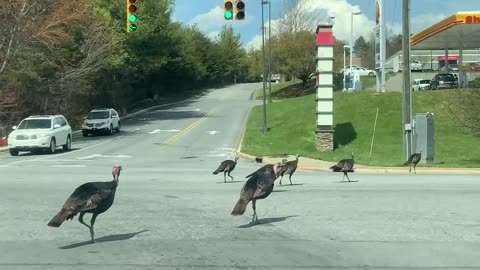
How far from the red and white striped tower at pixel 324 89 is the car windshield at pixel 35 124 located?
43.1 feet

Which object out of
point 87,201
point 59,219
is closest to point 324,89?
point 87,201

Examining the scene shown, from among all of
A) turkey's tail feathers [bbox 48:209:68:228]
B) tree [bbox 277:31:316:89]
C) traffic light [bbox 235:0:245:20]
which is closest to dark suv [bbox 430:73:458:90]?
tree [bbox 277:31:316:89]

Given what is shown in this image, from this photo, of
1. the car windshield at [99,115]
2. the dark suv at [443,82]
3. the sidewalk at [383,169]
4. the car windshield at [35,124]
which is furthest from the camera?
the dark suv at [443,82]

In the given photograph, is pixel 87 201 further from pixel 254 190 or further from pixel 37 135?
pixel 37 135

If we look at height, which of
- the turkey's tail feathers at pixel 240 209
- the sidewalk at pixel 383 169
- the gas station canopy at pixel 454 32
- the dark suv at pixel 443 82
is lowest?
the sidewalk at pixel 383 169

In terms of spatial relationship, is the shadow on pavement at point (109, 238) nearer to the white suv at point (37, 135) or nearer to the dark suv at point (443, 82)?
the white suv at point (37, 135)

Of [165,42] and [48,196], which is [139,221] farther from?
[165,42]

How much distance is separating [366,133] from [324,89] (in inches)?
190

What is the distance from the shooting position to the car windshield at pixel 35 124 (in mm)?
30286

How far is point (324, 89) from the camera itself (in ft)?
103

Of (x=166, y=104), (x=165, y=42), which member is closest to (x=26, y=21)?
(x=165, y=42)

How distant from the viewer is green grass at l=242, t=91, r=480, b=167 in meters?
28.5

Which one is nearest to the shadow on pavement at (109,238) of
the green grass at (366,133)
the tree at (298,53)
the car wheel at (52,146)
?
the green grass at (366,133)

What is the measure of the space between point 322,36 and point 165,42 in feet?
96.9
